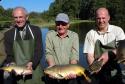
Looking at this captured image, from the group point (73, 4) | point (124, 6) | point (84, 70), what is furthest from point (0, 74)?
point (73, 4)

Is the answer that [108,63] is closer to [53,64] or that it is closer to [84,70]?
[84,70]

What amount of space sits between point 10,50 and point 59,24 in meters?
1.14

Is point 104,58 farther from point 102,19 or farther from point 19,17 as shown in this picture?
point 19,17

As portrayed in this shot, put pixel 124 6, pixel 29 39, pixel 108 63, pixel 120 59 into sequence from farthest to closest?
pixel 124 6, pixel 29 39, pixel 108 63, pixel 120 59

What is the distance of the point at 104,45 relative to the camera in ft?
23.7

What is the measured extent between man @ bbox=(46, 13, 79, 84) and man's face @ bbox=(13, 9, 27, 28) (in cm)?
59

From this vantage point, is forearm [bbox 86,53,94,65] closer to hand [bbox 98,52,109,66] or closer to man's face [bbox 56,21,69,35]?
hand [bbox 98,52,109,66]

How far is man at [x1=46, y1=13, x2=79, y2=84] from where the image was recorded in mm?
7281

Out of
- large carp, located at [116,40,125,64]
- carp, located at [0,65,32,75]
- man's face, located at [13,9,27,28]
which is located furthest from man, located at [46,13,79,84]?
large carp, located at [116,40,125,64]

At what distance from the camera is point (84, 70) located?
6973 millimetres

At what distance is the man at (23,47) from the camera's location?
7.45 metres

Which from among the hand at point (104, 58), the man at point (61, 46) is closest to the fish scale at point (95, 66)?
the hand at point (104, 58)

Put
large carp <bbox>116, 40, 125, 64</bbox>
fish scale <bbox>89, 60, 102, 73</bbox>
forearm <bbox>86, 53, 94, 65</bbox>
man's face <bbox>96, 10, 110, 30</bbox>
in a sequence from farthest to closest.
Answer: forearm <bbox>86, 53, 94, 65</bbox> → man's face <bbox>96, 10, 110, 30</bbox> → fish scale <bbox>89, 60, 102, 73</bbox> → large carp <bbox>116, 40, 125, 64</bbox>

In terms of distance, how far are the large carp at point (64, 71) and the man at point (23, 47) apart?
0.62m
